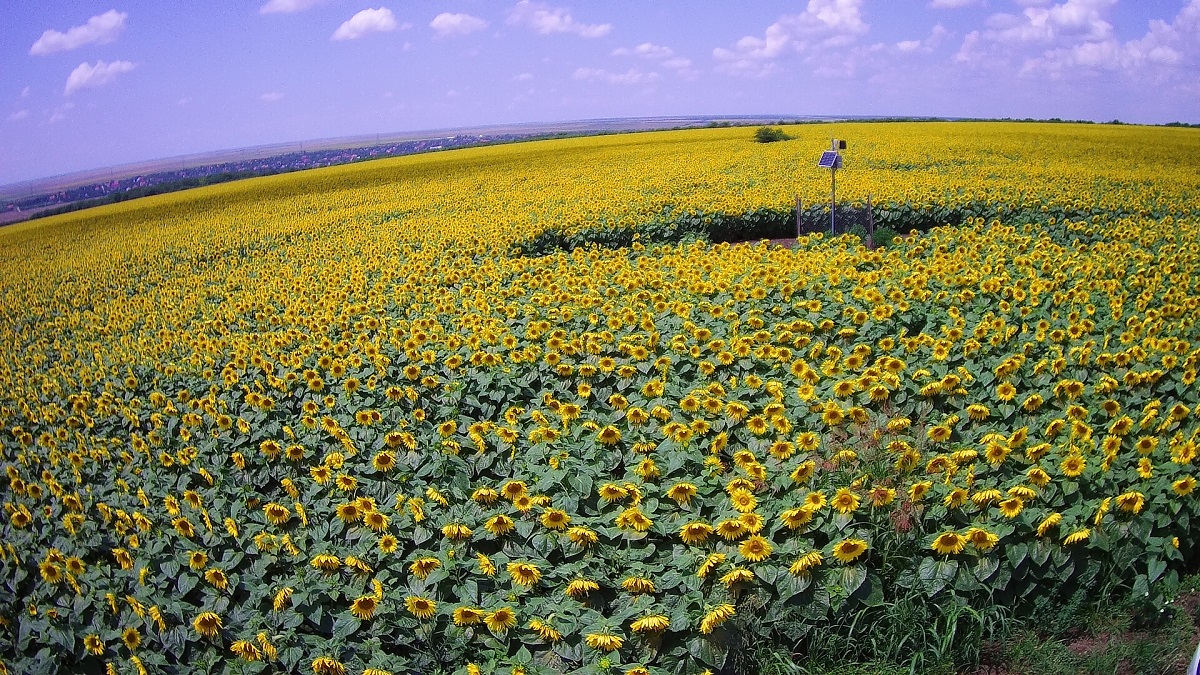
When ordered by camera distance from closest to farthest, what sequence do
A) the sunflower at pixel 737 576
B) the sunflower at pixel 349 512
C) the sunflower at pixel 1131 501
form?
the sunflower at pixel 737 576, the sunflower at pixel 1131 501, the sunflower at pixel 349 512

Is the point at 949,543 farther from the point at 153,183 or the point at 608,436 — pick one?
the point at 153,183

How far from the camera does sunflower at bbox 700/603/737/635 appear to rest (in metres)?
3.29

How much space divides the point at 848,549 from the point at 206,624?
3.30 meters

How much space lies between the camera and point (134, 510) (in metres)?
4.88

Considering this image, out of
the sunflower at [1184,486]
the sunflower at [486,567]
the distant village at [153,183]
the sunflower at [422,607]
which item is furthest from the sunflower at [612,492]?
the distant village at [153,183]

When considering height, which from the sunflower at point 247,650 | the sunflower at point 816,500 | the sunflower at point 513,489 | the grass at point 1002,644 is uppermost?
the sunflower at point 513,489

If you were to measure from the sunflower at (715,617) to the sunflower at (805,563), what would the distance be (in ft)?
1.29

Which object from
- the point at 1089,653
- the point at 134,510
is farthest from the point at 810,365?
the point at 134,510

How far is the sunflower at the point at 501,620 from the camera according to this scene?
341 centimetres

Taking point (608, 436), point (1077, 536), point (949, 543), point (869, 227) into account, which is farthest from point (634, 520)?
point (869, 227)

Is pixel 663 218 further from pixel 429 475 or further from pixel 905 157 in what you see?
pixel 905 157

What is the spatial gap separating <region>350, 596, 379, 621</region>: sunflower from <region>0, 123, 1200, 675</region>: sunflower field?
2.5 inches

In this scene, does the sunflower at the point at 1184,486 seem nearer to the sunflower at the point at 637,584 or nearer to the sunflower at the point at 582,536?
the sunflower at the point at 637,584

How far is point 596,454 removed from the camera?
4.72m
